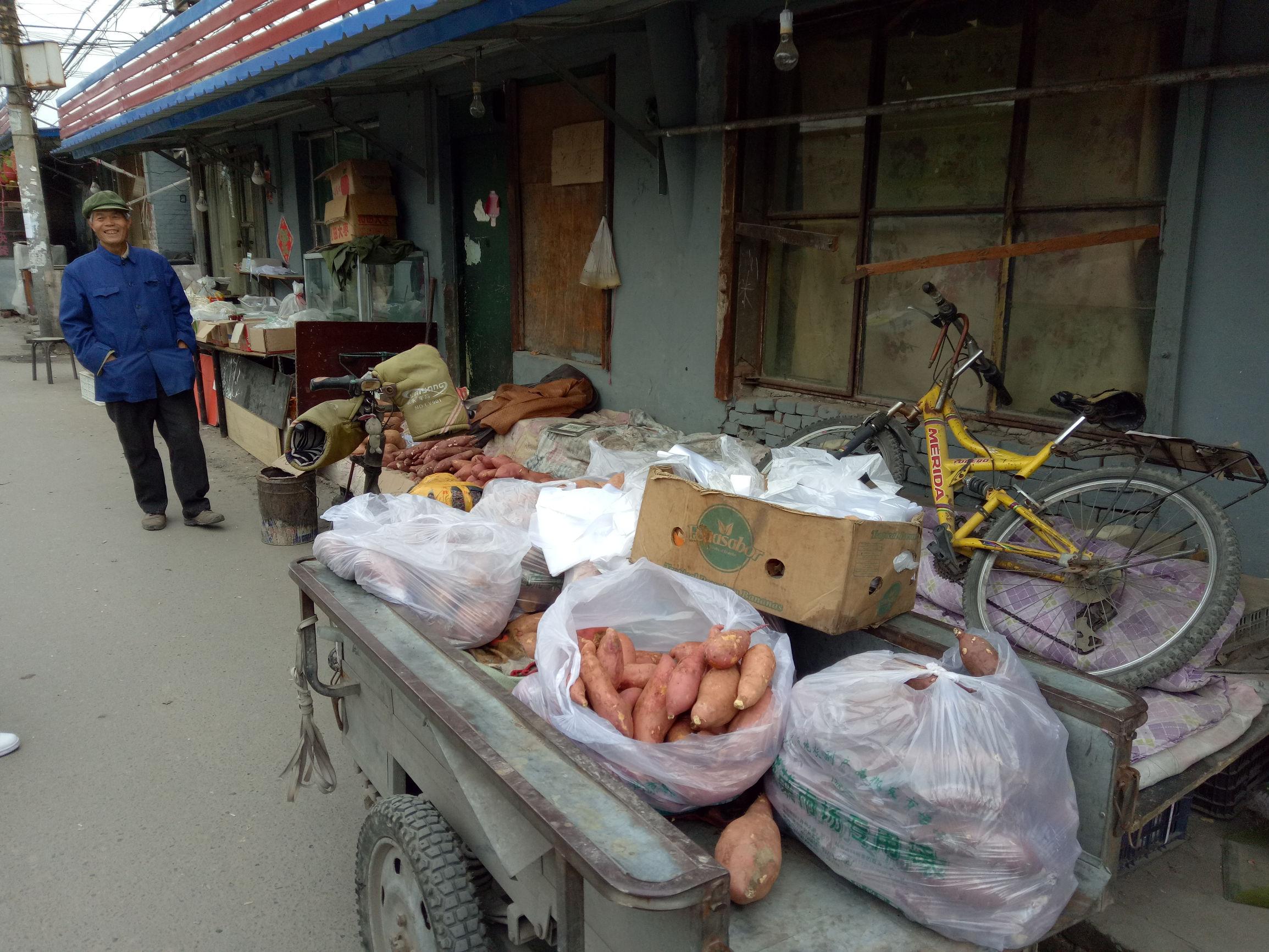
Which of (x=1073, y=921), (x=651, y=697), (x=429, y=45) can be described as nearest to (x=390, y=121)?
(x=429, y=45)

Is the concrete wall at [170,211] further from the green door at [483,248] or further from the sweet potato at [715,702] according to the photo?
the sweet potato at [715,702]

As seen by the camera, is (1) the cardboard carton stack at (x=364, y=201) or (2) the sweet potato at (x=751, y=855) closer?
(2) the sweet potato at (x=751, y=855)

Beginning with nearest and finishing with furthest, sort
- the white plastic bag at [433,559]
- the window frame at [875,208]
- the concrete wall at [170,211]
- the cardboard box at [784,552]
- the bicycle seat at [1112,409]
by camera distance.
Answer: the cardboard box at [784,552] < the white plastic bag at [433,559] < the bicycle seat at [1112,409] < the window frame at [875,208] < the concrete wall at [170,211]

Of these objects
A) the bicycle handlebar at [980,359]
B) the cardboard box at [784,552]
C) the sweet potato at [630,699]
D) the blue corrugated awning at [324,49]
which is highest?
the blue corrugated awning at [324,49]

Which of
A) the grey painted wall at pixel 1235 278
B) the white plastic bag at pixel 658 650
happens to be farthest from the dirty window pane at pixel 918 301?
the white plastic bag at pixel 658 650

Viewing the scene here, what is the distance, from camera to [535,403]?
667 cm

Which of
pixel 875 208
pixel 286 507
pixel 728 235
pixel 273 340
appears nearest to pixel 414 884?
pixel 875 208

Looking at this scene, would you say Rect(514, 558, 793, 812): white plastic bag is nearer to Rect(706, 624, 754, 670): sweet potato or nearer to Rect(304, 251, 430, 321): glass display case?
Rect(706, 624, 754, 670): sweet potato

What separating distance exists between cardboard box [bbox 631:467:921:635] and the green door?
5467 mm

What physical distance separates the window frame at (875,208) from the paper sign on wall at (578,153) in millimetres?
1416

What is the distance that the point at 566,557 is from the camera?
10.2 feet

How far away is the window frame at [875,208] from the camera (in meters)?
4.27

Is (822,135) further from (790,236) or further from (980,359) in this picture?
(980,359)

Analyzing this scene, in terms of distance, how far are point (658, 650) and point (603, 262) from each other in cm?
446
